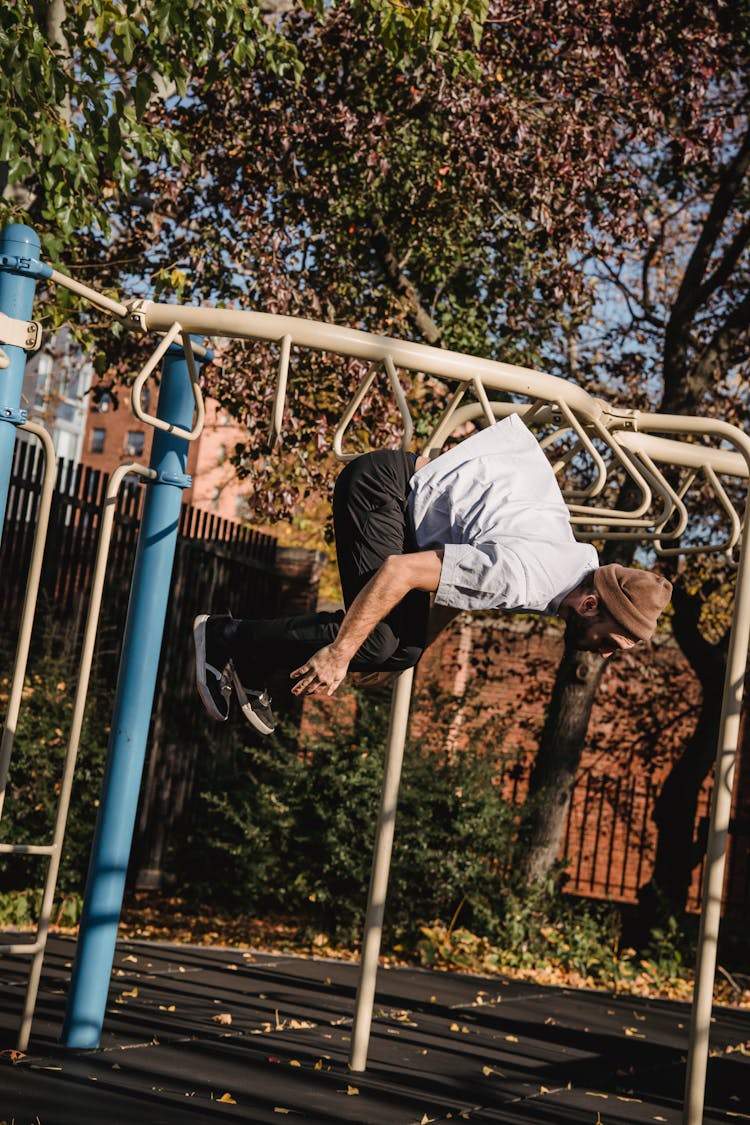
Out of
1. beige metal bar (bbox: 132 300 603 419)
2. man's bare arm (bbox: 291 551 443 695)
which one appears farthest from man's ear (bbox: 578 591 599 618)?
beige metal bar (bbox: 132 300 603 419)

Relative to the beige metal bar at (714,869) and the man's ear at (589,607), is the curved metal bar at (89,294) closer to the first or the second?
the man's ear at (589,607)

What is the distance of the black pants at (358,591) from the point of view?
138 inches

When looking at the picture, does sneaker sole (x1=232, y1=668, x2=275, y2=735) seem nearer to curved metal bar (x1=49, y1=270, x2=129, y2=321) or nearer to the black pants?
the black pants

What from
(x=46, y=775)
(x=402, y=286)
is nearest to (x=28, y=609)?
(x=46, y=775)

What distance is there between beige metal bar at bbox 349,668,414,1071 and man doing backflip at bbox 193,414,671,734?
0.84 m

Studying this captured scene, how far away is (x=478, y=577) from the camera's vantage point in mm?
3184

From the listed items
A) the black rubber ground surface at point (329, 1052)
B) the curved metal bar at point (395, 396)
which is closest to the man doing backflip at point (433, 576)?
the curved metal bar at point (395, 396)

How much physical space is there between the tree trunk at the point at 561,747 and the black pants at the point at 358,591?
20.0 ft

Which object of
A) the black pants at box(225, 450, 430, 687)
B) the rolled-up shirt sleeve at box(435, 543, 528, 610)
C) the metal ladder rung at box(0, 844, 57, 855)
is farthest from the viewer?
the metal ladder rung at box(0, 844, 57, 855)

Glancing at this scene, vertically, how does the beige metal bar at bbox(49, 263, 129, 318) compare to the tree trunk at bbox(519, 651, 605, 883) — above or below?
above

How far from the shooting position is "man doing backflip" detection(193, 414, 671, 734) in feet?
10.5

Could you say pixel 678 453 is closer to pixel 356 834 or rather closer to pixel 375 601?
pixel 375 601

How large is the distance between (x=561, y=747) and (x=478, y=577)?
6753mm

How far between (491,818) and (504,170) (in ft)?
14.5
